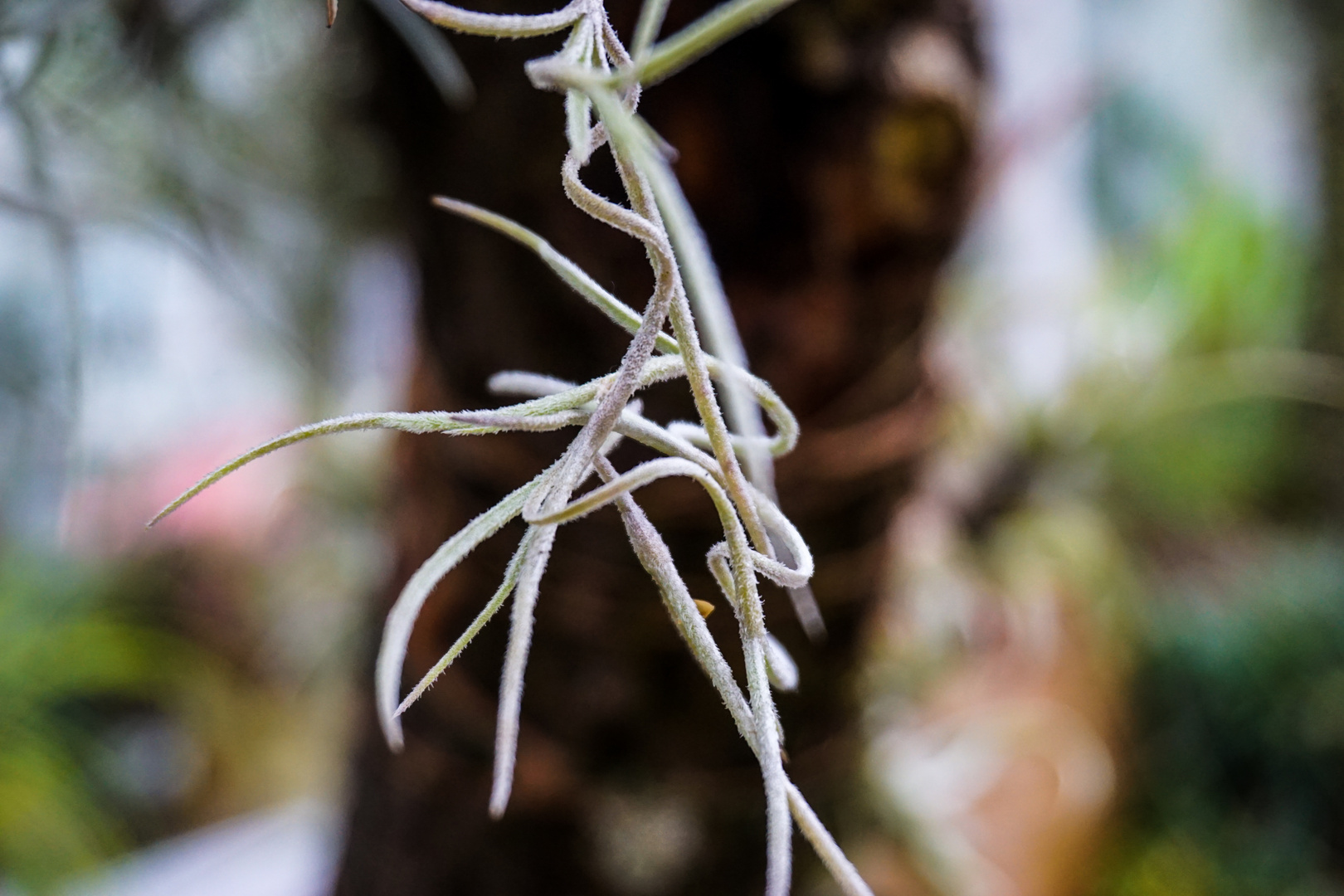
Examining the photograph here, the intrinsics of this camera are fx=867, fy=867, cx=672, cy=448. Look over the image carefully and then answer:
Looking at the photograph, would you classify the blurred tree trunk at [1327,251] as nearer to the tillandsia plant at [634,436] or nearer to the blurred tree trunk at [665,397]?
the blurred tree trunk at [665,397]

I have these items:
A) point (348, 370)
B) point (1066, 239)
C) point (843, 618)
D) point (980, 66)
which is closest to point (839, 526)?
point (843, 618)

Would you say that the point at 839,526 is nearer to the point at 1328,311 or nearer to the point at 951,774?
the point at 951,774

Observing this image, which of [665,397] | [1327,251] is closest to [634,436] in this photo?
[665,397]

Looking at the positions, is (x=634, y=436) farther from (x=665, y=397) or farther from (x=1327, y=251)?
(x=1327, y=251)

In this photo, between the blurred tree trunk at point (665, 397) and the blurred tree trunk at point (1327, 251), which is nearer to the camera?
the blurred tree trunk at point (665, 397)

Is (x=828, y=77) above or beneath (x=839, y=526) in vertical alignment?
above

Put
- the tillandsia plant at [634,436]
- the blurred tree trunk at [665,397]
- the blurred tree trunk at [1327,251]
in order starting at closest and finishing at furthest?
the tillandsia plant at [634,436] → the blurred tree trunk at [665,397] → the blurred tree trunk at [1327,251]

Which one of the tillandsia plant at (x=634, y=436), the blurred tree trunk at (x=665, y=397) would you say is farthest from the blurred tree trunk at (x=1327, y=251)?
the tillandsia plant at (x=634, y=436)
